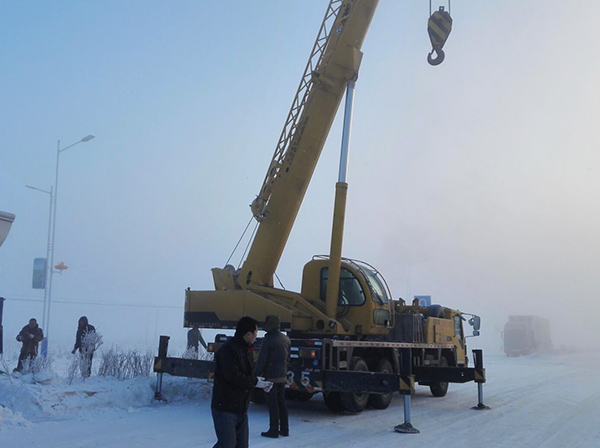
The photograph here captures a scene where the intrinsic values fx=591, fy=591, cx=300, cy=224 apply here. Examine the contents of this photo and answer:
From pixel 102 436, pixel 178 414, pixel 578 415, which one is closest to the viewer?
pixel 102 436

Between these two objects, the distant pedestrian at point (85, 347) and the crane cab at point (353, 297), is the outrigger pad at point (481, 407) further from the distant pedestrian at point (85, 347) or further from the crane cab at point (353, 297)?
the distant pedestrian at point (85, 347)

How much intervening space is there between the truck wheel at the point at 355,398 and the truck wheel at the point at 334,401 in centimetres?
16

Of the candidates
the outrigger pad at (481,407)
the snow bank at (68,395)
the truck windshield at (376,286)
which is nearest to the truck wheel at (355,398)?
the truck windshield at (376,286)

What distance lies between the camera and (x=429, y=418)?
36.4ft

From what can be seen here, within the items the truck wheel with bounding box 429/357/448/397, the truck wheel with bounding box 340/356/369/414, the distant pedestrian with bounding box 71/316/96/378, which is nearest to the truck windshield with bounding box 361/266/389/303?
the truck wheel with bounding box 340/356/369/414

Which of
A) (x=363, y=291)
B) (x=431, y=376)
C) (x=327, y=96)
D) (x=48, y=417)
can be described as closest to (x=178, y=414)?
(x=48, y=417)

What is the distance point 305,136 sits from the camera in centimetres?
1301

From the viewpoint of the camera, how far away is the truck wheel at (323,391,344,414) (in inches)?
443

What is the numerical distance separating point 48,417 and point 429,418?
6.71 m

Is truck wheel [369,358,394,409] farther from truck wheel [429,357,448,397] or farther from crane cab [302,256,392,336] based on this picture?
truck wheel [429,357,448,397]

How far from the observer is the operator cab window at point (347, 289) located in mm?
12312

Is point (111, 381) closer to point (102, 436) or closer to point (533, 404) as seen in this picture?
point (102, 436)

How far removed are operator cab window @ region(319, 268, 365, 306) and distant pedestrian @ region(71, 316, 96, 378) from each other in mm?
5432

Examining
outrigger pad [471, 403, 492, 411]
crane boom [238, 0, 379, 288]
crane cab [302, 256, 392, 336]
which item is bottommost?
outrigger pad [471, 403, 492, 411]
